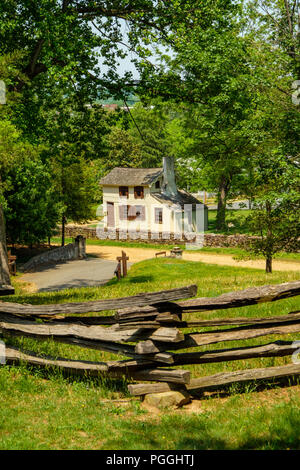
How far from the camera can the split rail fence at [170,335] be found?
20.5 ft

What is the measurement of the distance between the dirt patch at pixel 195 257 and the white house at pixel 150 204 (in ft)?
15.2

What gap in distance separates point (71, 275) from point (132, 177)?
22.1 metres

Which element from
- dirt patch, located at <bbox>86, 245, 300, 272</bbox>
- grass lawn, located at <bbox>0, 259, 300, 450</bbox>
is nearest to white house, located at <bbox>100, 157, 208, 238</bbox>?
dirt patch, located at <bbox>86, 245, 300, 272</bbox>

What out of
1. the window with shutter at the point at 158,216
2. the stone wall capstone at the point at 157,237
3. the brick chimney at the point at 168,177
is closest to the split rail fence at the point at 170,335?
the stone wall capstone at the point at 157,237

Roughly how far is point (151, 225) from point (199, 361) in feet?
134

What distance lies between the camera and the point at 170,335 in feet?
20.2

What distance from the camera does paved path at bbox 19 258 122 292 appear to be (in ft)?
80.8

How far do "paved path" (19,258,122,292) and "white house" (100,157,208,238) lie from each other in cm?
1326

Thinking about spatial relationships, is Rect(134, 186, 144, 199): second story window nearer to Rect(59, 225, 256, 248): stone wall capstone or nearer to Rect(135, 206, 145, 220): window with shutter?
Rect(135, 206, 145, 220): window with shutter

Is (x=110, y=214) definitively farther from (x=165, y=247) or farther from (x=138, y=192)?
(x=165, y=247)

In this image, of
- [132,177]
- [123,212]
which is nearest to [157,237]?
[123,212]

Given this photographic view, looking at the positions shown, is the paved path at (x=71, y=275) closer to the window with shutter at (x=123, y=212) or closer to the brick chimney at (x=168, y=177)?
the window with shutter at (x=123, y=212)

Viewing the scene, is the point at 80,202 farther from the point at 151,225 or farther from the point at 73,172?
the point at 151,225
